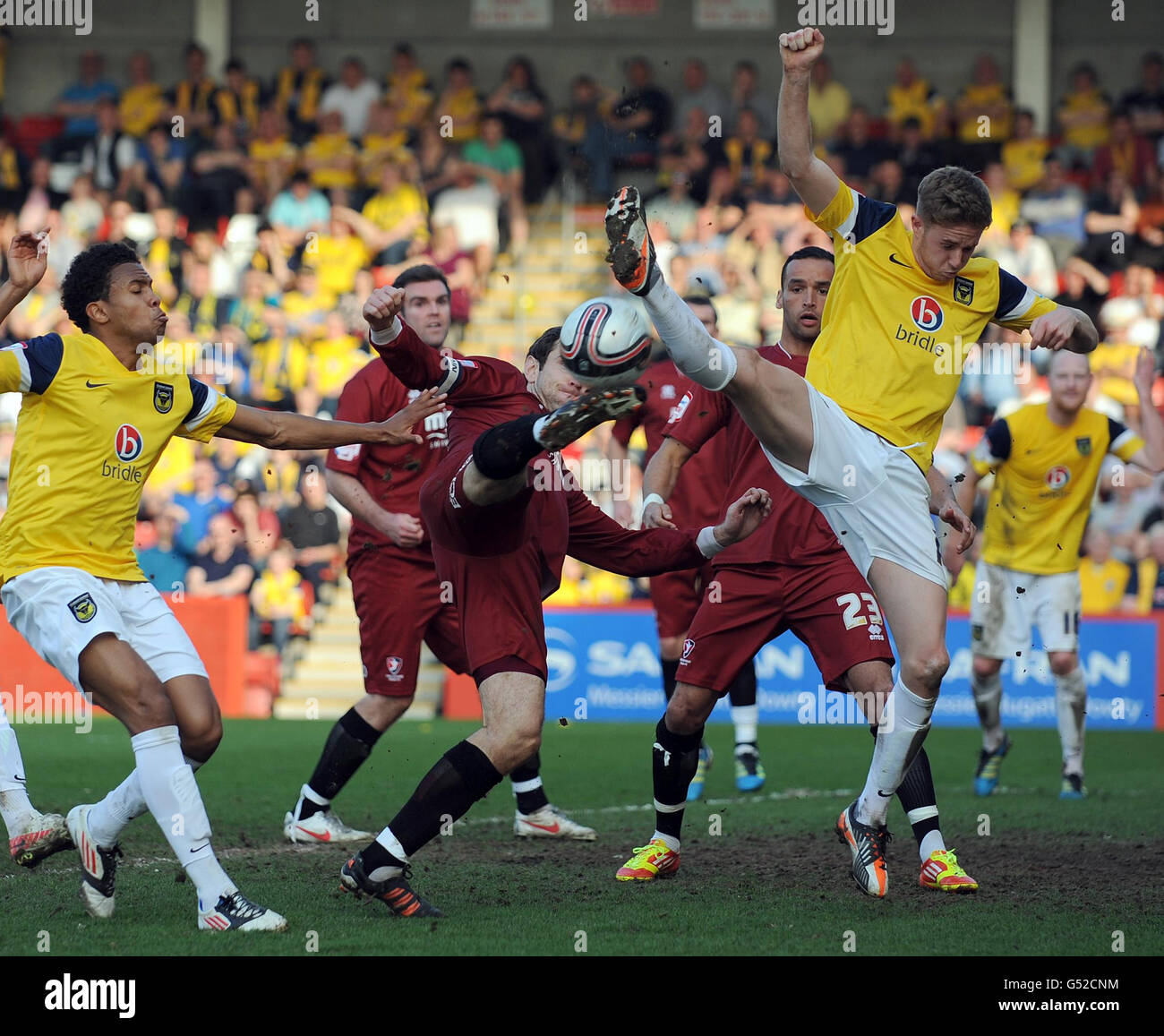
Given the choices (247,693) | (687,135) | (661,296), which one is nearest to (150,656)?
(661,296)

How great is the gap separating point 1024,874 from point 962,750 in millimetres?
5633

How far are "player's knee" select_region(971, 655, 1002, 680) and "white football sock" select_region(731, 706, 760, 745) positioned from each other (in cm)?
151

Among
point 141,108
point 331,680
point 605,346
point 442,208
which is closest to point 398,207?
point 442,208

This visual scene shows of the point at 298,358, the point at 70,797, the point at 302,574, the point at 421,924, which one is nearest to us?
the point at 421,924

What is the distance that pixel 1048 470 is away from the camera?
9.91 m

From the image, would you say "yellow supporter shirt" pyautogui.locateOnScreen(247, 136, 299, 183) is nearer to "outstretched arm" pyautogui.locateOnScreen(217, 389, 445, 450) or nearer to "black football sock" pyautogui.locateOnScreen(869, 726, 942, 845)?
"outstretched arm" pyautogui.locateOnScreen(217, 389, 445, 450)

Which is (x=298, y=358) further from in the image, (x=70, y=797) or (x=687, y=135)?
(x=70, y=797)

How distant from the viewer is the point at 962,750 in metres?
12.2

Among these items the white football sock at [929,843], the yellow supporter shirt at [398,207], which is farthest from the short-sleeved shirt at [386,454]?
the yellow supporter shirt at [398,207]

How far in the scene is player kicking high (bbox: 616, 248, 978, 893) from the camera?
6.46 metres

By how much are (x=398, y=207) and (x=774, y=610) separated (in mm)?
13518

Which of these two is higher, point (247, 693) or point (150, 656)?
point (150, 656)

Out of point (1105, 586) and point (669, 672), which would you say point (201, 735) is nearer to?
point (669, 672)

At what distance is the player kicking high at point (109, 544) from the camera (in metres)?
5.36
